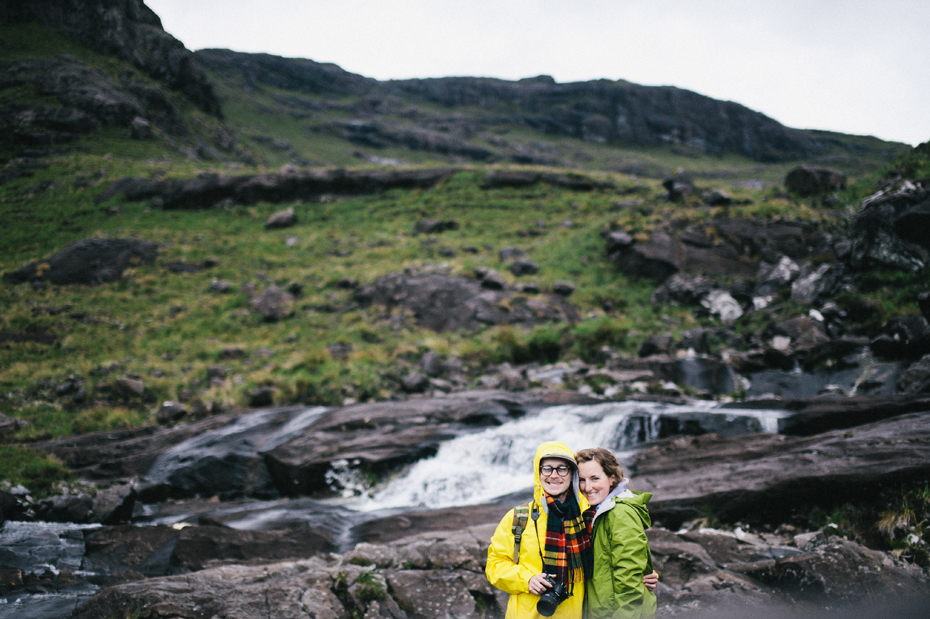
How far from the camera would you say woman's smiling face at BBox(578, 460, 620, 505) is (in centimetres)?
332

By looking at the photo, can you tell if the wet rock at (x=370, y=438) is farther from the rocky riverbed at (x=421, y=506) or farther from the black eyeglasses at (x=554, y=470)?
the black eyeglasses at (x=554, y=470)

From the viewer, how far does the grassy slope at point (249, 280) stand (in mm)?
16250

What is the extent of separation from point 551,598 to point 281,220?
126 ft

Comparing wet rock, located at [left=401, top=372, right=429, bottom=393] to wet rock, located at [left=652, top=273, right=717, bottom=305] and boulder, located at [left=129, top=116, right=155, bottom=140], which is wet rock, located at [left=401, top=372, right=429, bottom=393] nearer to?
wet rock, located at [left=652, top=273, right=717, bottom=305]

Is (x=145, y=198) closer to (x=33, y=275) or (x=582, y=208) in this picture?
(x=33, y=275)

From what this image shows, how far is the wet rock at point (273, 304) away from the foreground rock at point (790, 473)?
19945mm

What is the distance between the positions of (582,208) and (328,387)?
29258mm

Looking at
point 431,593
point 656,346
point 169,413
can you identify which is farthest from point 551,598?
point 169,413

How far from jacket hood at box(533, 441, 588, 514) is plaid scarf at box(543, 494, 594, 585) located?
65 millimetres

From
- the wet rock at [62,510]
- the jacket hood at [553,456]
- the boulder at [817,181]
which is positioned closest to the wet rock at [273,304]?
the wet rock at [62,510]

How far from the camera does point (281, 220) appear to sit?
37125mm

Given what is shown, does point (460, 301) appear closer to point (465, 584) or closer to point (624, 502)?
point (465, 584)

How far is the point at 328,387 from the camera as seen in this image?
54.1 feet

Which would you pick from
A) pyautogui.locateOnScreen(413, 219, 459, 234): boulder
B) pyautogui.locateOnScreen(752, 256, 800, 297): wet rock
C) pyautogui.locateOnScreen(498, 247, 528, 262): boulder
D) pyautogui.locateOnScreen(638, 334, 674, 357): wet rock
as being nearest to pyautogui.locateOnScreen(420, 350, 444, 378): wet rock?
pyautogui.locateOnScreen(638, 334, 674, 357): wet rock
